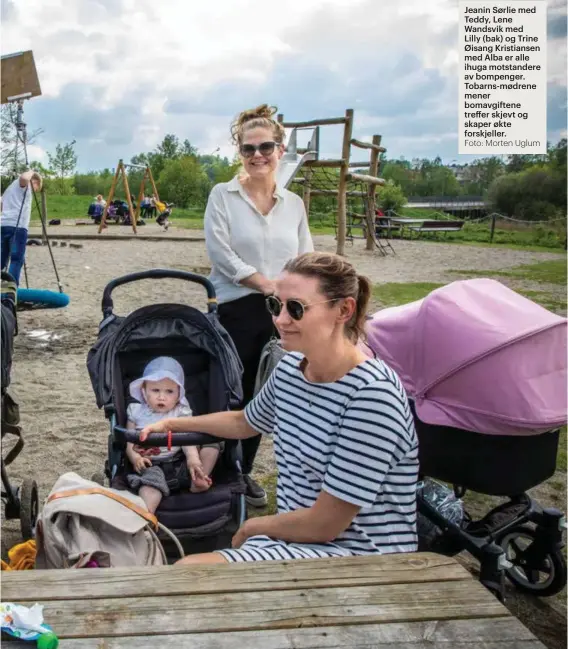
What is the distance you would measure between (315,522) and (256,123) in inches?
74.8

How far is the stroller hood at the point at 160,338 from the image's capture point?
280cm

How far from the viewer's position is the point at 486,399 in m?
2.27

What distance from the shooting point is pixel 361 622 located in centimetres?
124

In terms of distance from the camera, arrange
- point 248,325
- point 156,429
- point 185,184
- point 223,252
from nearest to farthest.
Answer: point 156,429
point 223,252
point 248,325
point 185,184

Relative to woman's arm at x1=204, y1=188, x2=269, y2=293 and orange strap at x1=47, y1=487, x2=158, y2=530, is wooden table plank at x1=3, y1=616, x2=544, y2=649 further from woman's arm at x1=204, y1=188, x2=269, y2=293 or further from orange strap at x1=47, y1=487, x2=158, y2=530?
woman's arm at x1=204, y1=188, x2=269, y2=293

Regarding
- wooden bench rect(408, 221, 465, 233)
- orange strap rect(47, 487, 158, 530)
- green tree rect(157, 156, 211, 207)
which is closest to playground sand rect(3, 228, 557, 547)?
orange strap rect(47, 487, 158, 530)

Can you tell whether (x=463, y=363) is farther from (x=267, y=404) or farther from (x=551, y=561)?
(x=551, y=561)


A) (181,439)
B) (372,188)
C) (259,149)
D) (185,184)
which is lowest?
(181,439)

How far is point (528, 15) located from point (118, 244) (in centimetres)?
1488

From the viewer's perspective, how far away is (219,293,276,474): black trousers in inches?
127

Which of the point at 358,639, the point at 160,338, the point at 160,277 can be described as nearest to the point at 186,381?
the point at 160,338

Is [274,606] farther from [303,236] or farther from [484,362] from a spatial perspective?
[303,236]

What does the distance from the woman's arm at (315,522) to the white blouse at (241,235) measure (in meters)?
1.49

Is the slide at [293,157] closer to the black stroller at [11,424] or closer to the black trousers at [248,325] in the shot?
→ the black trousers at [248,325]
